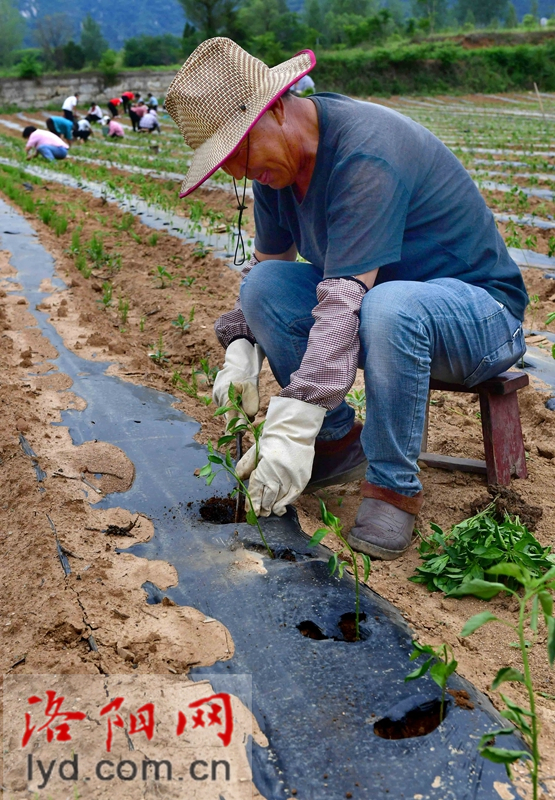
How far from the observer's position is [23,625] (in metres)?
1.54

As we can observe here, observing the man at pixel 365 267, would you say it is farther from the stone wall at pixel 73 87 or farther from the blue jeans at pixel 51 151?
the stone wall at pixel 73 87

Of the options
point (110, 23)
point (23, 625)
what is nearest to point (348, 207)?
point (23, 625)

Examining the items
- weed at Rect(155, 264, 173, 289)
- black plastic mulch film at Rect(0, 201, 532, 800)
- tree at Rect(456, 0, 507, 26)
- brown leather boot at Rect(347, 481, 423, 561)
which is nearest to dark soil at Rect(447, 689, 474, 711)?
black plastic mulch film at Rect(0, 201, 532, 800)

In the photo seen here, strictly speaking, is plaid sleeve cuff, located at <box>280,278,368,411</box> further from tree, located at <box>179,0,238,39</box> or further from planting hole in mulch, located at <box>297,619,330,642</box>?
tree, located at <box>179,0,238,39</box>

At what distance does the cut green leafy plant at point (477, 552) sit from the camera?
1.71 m

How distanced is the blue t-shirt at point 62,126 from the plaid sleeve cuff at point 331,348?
50.7 feet

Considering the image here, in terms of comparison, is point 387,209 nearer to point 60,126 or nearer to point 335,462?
point 335,462

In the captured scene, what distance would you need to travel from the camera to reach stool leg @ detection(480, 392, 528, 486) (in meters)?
2.10

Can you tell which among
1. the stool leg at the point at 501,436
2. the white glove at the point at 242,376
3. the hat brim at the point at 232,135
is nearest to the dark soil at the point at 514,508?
the stool leg at the point at 501,436

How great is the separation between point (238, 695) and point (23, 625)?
1.63 feet

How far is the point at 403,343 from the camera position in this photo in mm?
1796

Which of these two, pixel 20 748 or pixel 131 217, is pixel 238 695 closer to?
pixel 20 748

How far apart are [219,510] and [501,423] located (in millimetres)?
848

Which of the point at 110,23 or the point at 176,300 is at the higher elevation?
the point at 110,23
